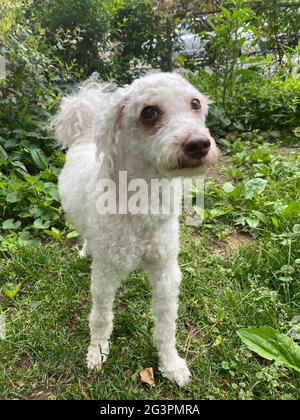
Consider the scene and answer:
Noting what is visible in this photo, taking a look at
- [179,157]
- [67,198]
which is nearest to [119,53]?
[67,198]

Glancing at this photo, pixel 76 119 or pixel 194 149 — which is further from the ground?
pixel 194 149

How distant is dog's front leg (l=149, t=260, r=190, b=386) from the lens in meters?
1.99

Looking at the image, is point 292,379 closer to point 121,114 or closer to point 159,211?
point 159,211

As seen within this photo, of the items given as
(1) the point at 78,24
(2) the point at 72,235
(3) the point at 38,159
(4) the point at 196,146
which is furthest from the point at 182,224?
(1) the point at 78,24

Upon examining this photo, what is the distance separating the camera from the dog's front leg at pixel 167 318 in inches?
78.4

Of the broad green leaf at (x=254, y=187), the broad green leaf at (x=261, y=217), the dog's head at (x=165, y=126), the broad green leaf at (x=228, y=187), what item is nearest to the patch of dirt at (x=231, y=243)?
the broad green leaf at (x=261, y=217)

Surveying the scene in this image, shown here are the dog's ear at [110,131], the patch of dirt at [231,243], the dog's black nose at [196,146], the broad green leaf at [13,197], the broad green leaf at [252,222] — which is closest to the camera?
the dog's black nose at [196,146]

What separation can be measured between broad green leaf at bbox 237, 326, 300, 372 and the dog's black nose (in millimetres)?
987

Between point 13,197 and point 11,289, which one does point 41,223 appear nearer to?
point 13,197

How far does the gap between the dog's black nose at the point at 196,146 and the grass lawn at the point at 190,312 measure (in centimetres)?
117

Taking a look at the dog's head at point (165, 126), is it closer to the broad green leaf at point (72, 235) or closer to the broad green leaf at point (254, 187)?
the broad green leaf at point (72, 235)

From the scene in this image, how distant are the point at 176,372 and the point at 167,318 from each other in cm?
28

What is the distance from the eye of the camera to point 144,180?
1.79 m
